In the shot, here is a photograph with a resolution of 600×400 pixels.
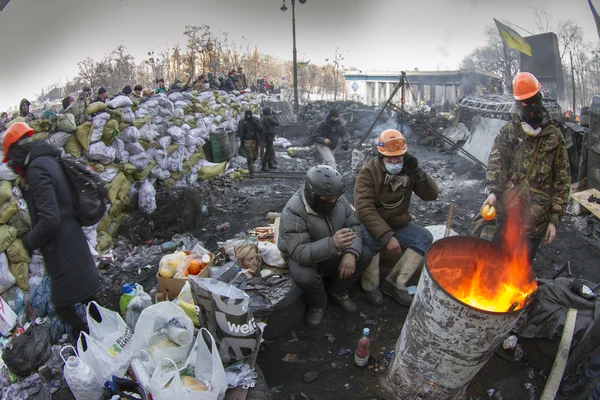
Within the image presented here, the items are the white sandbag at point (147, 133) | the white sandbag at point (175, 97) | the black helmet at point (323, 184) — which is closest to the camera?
the black helmet at point (323, 184)

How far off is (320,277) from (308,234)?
1.35 ft

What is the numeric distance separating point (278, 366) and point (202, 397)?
1.10 m

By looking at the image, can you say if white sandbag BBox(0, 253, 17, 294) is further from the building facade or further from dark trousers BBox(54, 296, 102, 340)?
the building facade

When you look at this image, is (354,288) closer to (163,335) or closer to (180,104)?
(163,335)

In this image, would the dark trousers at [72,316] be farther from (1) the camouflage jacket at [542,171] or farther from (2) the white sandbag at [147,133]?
(2) the white sandbag at [147,133]

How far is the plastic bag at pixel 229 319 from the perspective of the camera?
2.32 meters

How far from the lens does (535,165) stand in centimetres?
292

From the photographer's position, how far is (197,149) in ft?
27.9

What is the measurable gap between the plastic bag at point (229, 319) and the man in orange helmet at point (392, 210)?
4.97 feet

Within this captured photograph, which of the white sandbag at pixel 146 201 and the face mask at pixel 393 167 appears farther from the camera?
the white sandbag at pixel 146 201

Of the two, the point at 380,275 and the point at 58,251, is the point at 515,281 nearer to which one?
the point at 380,275

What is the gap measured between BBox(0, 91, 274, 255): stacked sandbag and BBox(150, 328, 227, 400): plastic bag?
2.80 meters

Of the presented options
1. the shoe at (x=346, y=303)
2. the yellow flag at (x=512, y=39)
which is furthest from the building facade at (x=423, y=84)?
the shoe at (x=346, y=303)

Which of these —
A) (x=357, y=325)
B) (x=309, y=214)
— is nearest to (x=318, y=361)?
(x=357, y=325)
